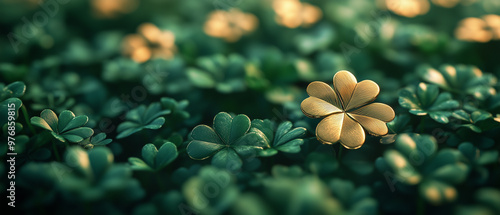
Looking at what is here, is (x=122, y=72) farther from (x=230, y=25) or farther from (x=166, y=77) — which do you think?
(x=230, y=25)

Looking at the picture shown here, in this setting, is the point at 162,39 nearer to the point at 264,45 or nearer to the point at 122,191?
the point at 264,45

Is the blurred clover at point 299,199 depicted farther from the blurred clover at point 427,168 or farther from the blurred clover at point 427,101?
the blurred clover at point 427,101

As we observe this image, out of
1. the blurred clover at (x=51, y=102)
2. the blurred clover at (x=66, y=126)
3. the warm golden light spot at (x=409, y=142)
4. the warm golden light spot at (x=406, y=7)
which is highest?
the warm golden light spot at (x=406, y=7)

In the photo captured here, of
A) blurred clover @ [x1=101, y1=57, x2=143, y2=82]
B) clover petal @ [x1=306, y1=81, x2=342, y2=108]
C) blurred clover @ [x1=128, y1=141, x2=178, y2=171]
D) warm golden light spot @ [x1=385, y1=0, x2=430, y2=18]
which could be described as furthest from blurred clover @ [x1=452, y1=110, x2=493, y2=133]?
blurred clover @ [x1=101, y1=57, x2=143, y2=82]

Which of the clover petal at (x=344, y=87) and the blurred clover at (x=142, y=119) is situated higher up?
the clover petal at (x=344, y=87)

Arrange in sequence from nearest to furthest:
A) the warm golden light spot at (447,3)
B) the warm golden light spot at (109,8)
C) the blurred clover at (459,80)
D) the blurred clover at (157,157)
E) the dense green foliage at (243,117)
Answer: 1. the dense green foliage at (243,117)
2. the blurred clover at (157,157)
3. the blurred clover at (459,80)
4. the warm golden light spot at (447,3)
5. the warm golden light spot at (109,8)

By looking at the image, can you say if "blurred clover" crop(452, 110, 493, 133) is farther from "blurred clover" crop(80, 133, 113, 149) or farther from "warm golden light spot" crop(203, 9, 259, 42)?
"warm golden light spot" crop(203, 9, 259, 42)

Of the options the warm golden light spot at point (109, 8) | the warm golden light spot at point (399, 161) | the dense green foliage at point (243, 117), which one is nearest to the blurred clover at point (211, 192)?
the dense green foliage at point (243, 117)

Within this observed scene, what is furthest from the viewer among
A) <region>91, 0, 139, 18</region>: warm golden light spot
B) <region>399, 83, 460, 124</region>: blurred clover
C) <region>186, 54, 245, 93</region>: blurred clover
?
<region>91, 0, 139, 18</region>: warm golden light spot
